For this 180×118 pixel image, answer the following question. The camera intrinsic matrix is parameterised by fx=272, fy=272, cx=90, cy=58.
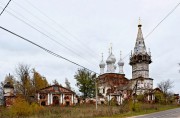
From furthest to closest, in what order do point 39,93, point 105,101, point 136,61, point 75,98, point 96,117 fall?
1. point 136,61
2. point 105,101
3. point 75,98
4. point 39,93
5. point 96,117

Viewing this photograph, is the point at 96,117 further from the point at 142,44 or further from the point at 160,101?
the point at 142,44

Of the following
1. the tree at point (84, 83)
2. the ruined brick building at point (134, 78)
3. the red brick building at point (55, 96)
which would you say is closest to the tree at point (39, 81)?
the red brick building at point (55, 96)

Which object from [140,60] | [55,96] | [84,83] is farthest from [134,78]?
[55,96]

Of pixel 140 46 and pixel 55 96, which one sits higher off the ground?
pixel 140 46

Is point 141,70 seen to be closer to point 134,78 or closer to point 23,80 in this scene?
point 134,78

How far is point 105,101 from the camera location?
78.6m

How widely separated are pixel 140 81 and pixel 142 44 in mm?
12712

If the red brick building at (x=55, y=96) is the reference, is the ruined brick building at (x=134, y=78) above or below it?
above

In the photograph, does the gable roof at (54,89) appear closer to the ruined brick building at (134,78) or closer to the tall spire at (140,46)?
the ruined brick building at (134,78)

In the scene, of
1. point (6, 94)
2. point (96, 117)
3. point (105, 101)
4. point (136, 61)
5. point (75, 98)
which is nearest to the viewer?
point (96, 117)

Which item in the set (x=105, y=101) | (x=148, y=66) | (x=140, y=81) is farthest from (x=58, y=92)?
(x=148, y=66)

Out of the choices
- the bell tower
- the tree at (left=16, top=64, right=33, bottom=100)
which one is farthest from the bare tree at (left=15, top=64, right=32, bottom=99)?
the bell tower

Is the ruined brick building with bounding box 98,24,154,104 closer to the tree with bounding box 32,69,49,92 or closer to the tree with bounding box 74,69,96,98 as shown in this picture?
the tree with bounding box 74,69,96,98

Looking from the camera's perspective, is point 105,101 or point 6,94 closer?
point 6,94
